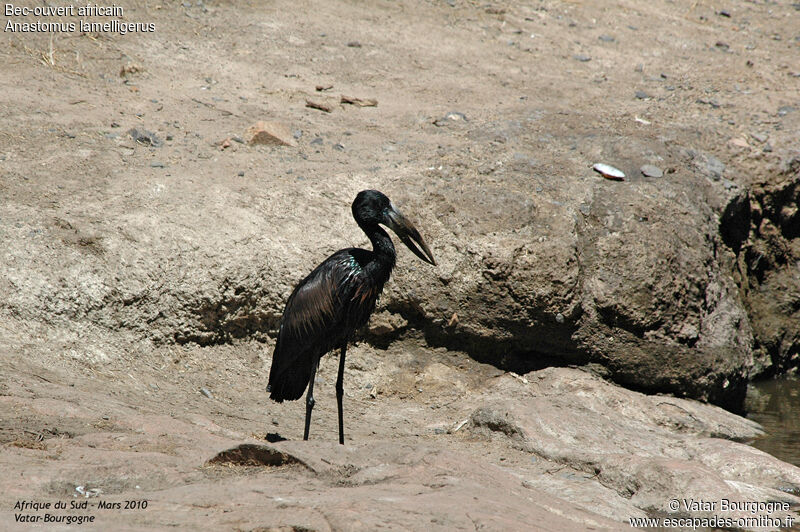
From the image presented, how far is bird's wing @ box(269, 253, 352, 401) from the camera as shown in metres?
4.82

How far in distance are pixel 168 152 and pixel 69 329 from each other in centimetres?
192

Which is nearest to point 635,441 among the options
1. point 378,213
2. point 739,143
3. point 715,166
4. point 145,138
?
point 378,213

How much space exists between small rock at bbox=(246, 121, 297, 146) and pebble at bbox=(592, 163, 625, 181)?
8.39 ft

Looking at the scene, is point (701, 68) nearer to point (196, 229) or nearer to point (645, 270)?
point (645, 270)

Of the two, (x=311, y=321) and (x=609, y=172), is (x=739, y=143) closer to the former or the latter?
(x=609, y=172)

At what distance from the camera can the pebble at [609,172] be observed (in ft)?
21.3

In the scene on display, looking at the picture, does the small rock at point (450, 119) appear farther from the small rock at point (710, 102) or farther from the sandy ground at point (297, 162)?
the small rock at point (710, 102)

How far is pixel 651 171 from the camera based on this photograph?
262 inches

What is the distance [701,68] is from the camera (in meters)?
9.09

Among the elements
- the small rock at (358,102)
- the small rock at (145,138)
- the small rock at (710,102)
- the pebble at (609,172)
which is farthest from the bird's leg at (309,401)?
the small rock at (710,102)

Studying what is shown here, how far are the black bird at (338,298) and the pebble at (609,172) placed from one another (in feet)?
7.32

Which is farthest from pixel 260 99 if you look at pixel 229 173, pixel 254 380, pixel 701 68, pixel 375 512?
pixel 375 512

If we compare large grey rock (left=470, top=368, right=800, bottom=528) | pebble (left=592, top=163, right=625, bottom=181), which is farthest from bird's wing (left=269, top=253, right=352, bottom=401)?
pebble (left=592, top=163, right=625, bottom=181)

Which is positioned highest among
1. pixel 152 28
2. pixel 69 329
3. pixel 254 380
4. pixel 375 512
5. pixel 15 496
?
pixel 152 28
